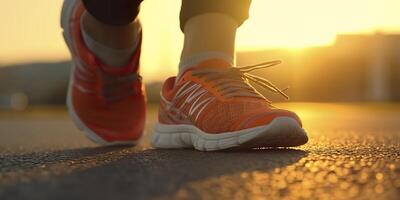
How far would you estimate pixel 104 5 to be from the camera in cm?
142

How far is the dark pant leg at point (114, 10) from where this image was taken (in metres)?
1.43

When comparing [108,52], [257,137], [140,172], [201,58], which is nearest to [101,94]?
[108,52]

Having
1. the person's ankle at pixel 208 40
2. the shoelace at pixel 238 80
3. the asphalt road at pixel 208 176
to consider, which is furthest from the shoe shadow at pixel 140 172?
the person's ankle at pixel 208 40

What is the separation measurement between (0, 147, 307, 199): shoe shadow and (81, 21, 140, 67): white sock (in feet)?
1.32

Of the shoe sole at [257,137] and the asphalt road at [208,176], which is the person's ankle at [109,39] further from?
the asphalt road at [208,176]

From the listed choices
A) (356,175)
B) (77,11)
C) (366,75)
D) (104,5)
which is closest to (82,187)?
(356,175)

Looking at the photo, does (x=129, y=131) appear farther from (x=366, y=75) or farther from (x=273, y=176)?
(x=366, y=75)

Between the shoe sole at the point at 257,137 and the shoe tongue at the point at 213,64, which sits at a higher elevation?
the shoe tongue at the point at 213,64

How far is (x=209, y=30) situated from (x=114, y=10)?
Answer: 0.23 meters

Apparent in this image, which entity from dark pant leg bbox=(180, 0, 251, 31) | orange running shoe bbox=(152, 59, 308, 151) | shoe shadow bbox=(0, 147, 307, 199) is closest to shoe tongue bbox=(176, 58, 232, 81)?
orange running shoe bbox=(152, 59, 308, 151)

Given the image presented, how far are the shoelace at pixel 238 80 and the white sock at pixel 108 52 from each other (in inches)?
10.3

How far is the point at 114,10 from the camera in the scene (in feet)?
4.70

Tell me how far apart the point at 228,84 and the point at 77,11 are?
477mm

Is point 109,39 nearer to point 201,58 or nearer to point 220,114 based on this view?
point 201,58
